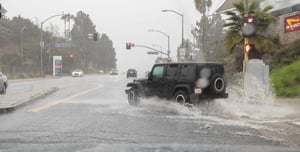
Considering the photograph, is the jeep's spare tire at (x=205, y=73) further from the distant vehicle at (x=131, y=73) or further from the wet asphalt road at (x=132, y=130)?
the distant vehicle at (x=131, y=73)

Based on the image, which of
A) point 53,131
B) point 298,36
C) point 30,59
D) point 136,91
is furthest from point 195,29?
point 53,131

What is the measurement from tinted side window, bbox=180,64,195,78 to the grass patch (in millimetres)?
8430

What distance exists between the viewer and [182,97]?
18.0 meters

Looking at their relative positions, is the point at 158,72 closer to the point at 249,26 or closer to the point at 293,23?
the point at 249,26

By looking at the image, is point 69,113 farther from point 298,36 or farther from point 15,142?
point 298,36

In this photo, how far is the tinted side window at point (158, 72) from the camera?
19047mm

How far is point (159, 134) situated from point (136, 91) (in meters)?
8.67

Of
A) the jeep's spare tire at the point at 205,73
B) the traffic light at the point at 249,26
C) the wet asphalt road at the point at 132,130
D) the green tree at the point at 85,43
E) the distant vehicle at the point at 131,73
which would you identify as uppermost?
the green tree at the point at 85,43

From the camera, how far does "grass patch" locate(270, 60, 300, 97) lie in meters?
25.1

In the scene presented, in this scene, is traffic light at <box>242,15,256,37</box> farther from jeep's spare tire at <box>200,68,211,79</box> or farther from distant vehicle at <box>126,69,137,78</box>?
distant vehicle at <box>126,69,137,78</box>

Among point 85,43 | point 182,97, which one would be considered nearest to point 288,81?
point 182,97

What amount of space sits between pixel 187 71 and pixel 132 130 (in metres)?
5.99

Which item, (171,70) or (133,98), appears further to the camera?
(133,98)

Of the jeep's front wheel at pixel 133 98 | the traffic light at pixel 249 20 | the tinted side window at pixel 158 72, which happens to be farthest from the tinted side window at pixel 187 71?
the traffic light at pixel 249 20
